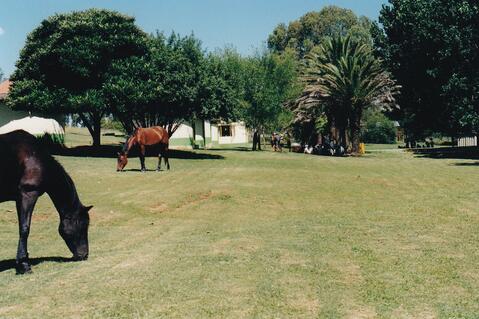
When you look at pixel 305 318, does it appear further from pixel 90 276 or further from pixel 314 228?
pixel 314 228

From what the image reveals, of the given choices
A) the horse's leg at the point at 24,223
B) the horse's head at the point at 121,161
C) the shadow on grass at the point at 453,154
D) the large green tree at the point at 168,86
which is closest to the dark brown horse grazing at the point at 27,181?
the horse's leg at the point at 24,223

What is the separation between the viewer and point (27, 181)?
10195 mm

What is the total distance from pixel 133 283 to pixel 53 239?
661cm

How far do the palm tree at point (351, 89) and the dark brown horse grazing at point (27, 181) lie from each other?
43.7m

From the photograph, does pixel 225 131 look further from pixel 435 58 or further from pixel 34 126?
pixel 34 126

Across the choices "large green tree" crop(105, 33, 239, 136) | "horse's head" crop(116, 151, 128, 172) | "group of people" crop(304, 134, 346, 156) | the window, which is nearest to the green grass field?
"horse's head" crop(116, 151, 128, 172)

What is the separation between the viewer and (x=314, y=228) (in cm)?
1501

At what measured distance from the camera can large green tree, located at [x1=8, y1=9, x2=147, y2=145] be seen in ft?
132

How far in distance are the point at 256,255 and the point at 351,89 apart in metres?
42.8

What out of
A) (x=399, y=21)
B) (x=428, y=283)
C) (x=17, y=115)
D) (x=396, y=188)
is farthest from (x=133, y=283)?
(x=399, y=21)

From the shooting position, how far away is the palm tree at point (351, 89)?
2024 inches

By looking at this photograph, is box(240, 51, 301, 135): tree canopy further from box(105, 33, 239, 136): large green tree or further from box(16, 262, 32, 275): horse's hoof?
box(16, 262, 32, 275): horse's hoof

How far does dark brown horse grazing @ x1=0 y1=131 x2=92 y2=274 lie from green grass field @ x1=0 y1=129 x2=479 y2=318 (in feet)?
2.72

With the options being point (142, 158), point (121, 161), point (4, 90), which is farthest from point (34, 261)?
point (4, 90)
